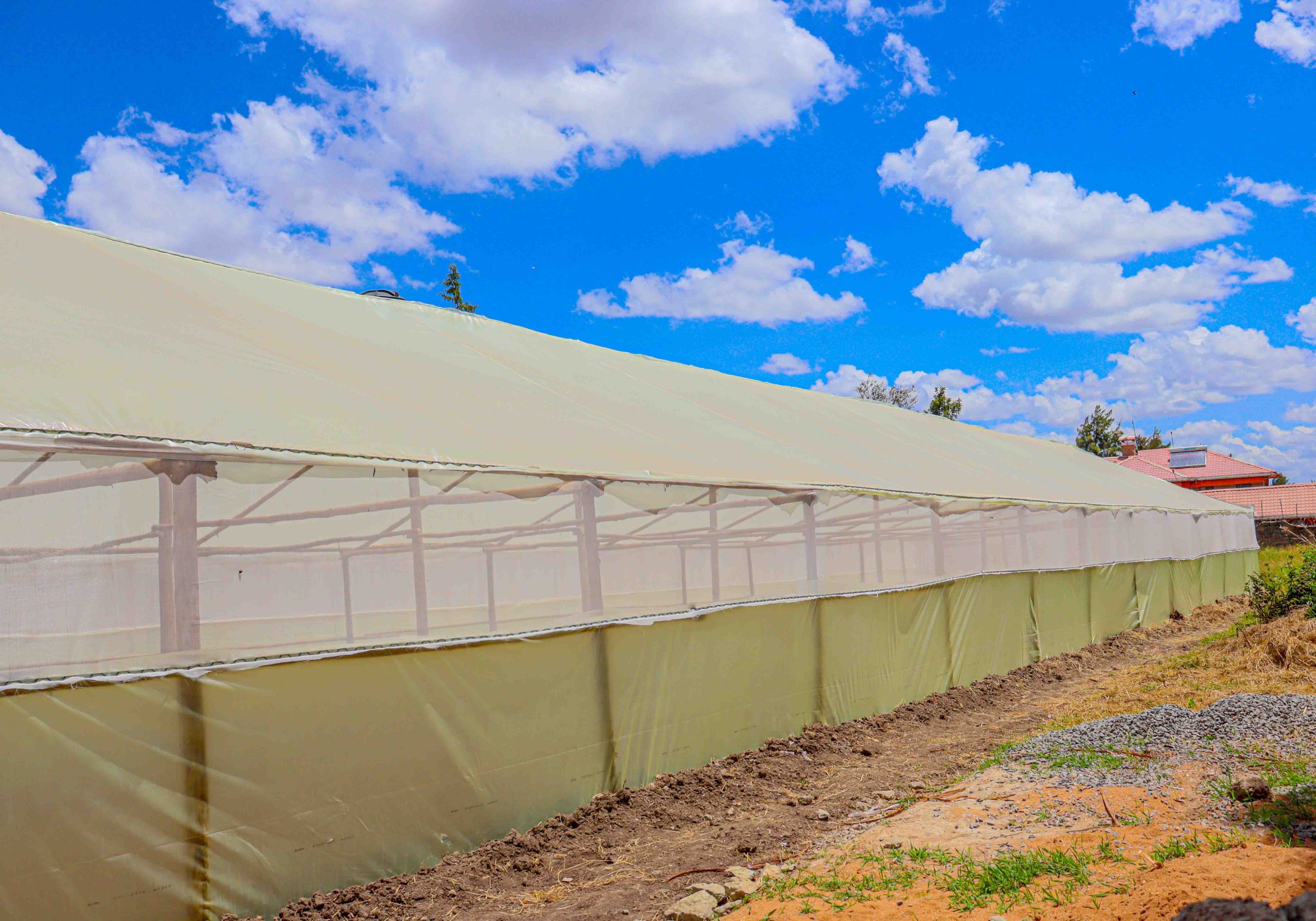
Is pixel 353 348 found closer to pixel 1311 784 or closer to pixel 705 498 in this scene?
pixel 705 498

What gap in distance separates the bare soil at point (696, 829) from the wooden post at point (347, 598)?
5.06 feet

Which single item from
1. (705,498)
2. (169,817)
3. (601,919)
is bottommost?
(601,919)

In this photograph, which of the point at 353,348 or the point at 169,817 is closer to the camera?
the point at 169,817

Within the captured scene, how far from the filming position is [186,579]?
208 inches

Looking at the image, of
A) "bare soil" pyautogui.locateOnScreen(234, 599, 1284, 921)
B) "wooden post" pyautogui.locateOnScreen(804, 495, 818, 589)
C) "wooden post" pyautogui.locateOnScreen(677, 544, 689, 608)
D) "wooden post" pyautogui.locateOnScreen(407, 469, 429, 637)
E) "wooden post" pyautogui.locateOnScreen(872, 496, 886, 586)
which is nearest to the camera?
"bare soil" pyautogui.locateOnScreen(234, 599, 1284, 921)

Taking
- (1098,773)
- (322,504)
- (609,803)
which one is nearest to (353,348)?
(322,504)

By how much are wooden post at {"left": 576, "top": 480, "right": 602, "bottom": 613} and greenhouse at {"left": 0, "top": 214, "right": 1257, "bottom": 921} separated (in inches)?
1.0

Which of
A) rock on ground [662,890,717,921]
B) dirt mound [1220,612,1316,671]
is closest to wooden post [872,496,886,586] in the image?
dirt mound [1220,612,1316,671]

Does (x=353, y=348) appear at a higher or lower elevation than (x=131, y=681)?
higher

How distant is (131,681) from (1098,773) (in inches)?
233

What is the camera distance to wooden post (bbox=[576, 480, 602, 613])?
7.58 m

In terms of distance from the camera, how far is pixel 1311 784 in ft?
19.3

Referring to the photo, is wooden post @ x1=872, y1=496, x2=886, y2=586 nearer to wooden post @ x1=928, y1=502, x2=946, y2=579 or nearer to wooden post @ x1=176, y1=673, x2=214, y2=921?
wooden post @ x1=928, y1=502, x2=946, y2=579

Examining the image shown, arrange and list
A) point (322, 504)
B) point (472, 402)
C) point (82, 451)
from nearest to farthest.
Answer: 1. point (82, 451)
2. point (472, 402)
3. point (322, 504)
